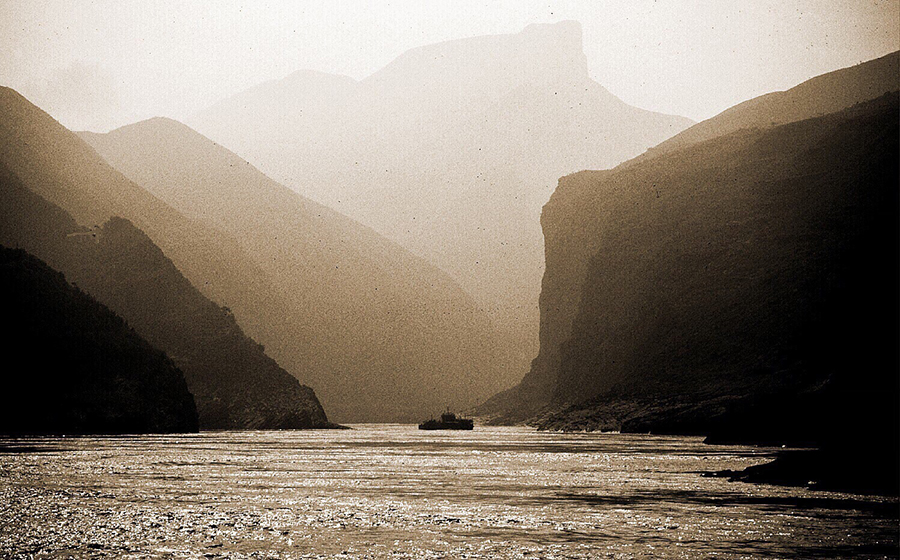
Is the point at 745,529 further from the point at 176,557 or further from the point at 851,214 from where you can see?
the point at 851,214

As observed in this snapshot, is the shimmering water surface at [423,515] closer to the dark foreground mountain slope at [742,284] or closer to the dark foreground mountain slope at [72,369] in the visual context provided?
the dark foreground mountain slope at [742,284]

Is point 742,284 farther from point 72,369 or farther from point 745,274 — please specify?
point 72,369

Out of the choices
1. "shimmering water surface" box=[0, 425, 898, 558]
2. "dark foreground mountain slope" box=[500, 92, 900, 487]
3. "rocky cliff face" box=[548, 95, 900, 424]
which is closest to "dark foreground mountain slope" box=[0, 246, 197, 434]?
"dark foreground mountain slope" box=[500, 92, 900, 487]

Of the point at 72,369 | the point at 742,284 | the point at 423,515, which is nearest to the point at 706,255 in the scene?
the point at 742,284

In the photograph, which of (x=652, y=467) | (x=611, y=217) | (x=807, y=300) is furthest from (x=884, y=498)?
(x=611, y=217)

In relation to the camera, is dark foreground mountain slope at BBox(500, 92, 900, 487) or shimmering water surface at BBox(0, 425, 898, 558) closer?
shimmering water surface at BBox(0, 425, 898, 558)

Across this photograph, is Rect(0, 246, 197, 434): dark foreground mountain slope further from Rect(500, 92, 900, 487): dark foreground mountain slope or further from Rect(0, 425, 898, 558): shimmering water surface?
Rect(0, 425, 898, 558): shimmering water surface

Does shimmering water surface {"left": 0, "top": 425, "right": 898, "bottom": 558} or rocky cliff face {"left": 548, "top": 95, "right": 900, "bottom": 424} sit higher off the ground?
rocky cliff face {"left": 548, "top": 95, "right": 900, "bottom": 424}
